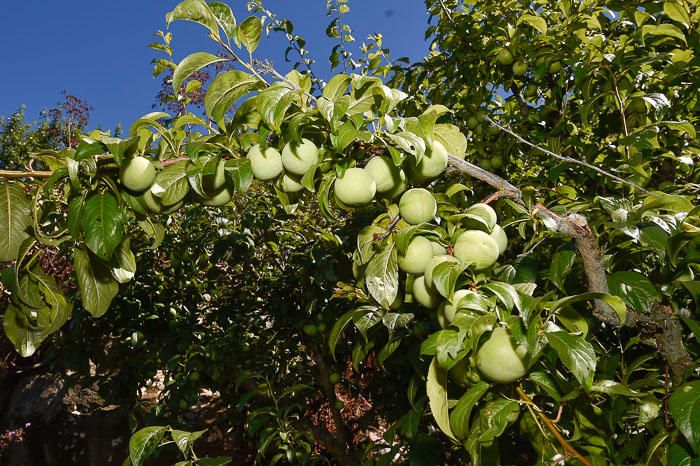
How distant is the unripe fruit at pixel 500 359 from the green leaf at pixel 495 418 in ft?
0.18

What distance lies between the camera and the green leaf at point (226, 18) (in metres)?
0.85

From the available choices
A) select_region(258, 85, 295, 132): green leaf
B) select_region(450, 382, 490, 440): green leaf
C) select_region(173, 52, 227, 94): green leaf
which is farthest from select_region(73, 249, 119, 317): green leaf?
select_region(450, 382, 490, 440): green leaf

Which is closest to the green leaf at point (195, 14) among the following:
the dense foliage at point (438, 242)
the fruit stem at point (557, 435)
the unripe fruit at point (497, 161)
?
the dense foliage at point (438, 242)

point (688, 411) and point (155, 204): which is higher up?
point (155, 204)

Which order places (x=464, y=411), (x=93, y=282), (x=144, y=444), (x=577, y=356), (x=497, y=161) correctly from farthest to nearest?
(x=497, y=161)
(x=144, y=444)
(x=93, y=282)
(x=464, y=411)
(x=577, y=356)

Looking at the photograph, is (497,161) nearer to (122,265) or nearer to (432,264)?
(432,264)

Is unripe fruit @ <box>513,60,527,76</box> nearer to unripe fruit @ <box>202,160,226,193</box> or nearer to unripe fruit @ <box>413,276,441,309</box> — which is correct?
unripe fruit @ <box>413,276,441,309</box>

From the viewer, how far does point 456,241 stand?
2.79 ft

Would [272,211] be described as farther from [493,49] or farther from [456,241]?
[456,241]

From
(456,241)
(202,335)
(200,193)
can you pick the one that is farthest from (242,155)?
(202,335)

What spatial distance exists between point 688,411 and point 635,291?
0.85 feet

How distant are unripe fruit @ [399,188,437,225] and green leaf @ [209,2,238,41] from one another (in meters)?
0.46

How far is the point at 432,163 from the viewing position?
833 mm

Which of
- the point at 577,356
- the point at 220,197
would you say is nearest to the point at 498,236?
the point at 577,356
